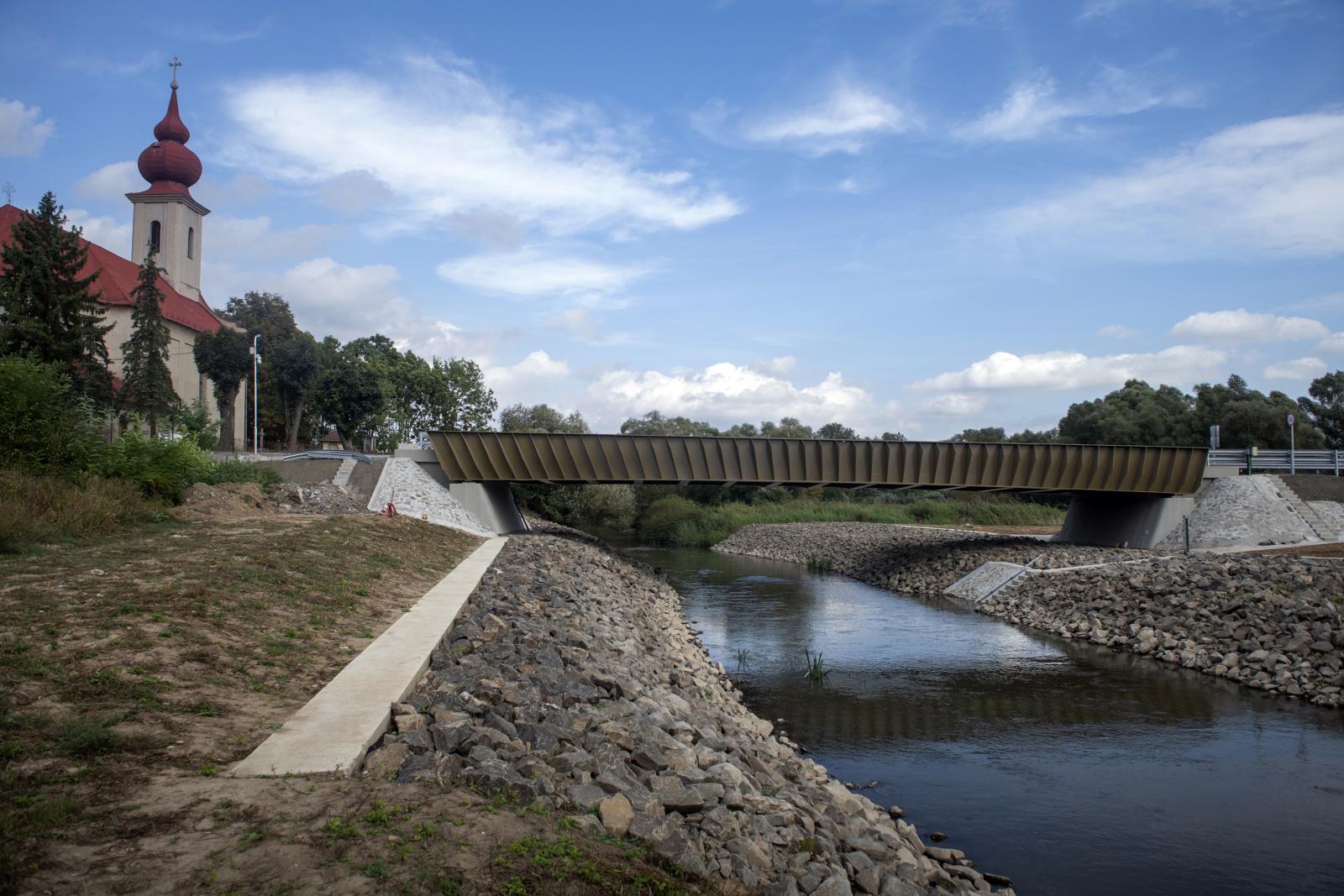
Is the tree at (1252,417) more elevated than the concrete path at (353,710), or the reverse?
the tree at (1252,417)

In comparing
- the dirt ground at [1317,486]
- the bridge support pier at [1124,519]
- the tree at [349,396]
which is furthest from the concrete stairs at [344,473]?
the dirt ground at [1317,486]

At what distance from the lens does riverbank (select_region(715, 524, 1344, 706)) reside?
2120cm

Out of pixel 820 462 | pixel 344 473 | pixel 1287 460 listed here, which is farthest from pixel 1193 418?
pixel 344 473

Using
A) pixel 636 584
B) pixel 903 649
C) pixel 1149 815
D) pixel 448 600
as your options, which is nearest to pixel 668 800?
pixel 1149 815

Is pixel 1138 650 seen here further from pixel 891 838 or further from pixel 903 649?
pixel 891 838

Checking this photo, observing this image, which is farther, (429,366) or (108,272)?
(429,366)

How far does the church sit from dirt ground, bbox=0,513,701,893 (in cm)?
6094

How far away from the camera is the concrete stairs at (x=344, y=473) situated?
41.5 metres

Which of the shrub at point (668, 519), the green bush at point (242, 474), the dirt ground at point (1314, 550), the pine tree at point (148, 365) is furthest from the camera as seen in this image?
the shrub at point (668, 519)

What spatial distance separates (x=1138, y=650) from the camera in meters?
25.0

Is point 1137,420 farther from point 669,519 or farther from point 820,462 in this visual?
point 820,462

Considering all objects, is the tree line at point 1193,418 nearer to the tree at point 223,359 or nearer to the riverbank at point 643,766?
the tree at point 223,359

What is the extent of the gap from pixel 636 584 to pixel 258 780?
26.9 m

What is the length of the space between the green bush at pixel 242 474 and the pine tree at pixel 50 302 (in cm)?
1191
